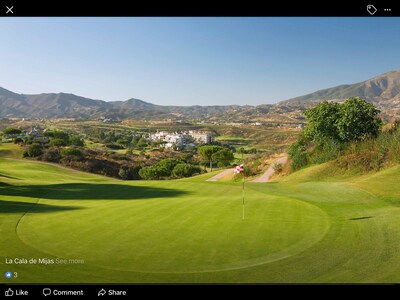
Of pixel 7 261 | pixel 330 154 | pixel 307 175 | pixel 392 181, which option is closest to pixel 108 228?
pixel 7 261

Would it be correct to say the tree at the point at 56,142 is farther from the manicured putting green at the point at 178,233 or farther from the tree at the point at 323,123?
the manicured putting green at the point at 178,233

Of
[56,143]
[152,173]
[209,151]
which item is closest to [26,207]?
[152,173]

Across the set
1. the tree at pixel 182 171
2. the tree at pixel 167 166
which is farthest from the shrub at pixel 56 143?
the tree at pixel 182 171

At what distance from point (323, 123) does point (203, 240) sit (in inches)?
1256

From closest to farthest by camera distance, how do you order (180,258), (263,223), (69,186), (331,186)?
(180,258) < (263,223) < (331,186) < (69,186)

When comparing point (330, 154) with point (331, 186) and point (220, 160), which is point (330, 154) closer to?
point (331, 186)

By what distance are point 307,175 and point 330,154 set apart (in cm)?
538

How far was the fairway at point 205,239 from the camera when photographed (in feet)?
24.2

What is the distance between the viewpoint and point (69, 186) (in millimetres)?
24906
